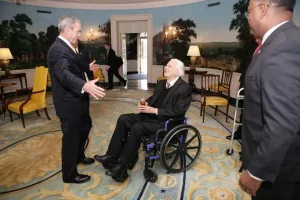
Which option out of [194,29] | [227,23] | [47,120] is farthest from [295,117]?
[194,29]

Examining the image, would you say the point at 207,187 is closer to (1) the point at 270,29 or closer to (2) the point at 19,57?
(1) the point at 270,29

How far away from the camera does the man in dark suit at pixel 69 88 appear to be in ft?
5.93

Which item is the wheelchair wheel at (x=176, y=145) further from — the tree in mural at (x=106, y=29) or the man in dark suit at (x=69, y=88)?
the tree in mural at (x=106, y=29)

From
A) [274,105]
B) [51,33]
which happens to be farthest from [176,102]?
[51,33]

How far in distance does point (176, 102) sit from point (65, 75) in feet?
4.23

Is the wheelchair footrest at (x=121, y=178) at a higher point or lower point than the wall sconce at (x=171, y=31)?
lower

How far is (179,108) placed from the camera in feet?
7.85

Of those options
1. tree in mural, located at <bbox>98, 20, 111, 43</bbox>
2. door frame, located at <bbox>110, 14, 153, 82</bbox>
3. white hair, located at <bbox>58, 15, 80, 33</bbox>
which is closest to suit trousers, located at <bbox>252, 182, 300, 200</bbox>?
white hair, located at <bbox>58, 15, 80, 33</bbox>

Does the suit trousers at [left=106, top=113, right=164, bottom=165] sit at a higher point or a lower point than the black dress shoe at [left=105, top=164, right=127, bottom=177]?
higher

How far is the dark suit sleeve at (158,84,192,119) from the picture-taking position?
2.39 m

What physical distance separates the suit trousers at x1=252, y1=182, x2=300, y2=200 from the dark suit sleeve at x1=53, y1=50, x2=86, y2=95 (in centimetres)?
155

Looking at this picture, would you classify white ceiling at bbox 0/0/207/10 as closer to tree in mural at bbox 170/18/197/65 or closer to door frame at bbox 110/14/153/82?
door frame at bbox 110/14/153/82

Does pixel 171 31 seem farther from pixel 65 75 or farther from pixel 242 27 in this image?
pixel 65 75

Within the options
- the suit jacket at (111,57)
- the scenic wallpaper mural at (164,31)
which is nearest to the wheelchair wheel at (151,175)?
the scenic wallpaper mural at (164,31)
